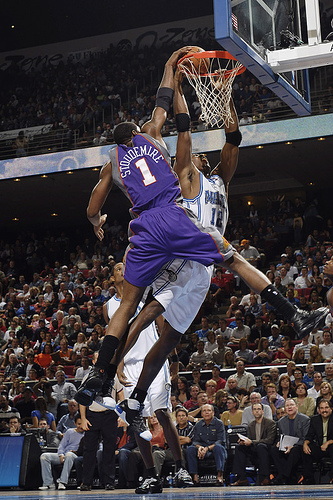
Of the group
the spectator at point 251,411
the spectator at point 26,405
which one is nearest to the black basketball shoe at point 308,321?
the spectator at point 251,411

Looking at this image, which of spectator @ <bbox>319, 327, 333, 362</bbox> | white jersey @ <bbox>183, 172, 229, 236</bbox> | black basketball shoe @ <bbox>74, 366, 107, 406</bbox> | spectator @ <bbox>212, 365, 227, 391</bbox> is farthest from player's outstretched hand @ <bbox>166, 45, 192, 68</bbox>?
spectator @ <bbox>319, 327, 333, 362</bbox>

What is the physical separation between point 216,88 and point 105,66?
22495 mm

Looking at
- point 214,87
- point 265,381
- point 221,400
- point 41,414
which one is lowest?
point 41,414

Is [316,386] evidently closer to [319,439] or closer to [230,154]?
[319,439]

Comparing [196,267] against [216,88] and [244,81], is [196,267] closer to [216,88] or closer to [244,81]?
[216,88]

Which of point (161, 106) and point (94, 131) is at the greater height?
point (94, 131)

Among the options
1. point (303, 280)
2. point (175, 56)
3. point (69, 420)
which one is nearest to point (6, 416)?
point (69, 420)

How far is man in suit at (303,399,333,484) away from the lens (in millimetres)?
9414

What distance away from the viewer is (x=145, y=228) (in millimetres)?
5285

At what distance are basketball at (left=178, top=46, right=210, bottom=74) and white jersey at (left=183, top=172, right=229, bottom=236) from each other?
1.09m

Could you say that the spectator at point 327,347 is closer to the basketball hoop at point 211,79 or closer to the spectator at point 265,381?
the spectator at point 265,381

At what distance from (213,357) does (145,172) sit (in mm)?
9281

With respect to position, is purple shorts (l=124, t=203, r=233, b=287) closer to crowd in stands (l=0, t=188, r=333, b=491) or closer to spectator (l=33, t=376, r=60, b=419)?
crowd in stands (l=0, t=188, r=333, b=491)

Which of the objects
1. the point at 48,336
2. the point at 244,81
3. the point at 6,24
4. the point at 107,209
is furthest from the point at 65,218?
the point at 48,336
